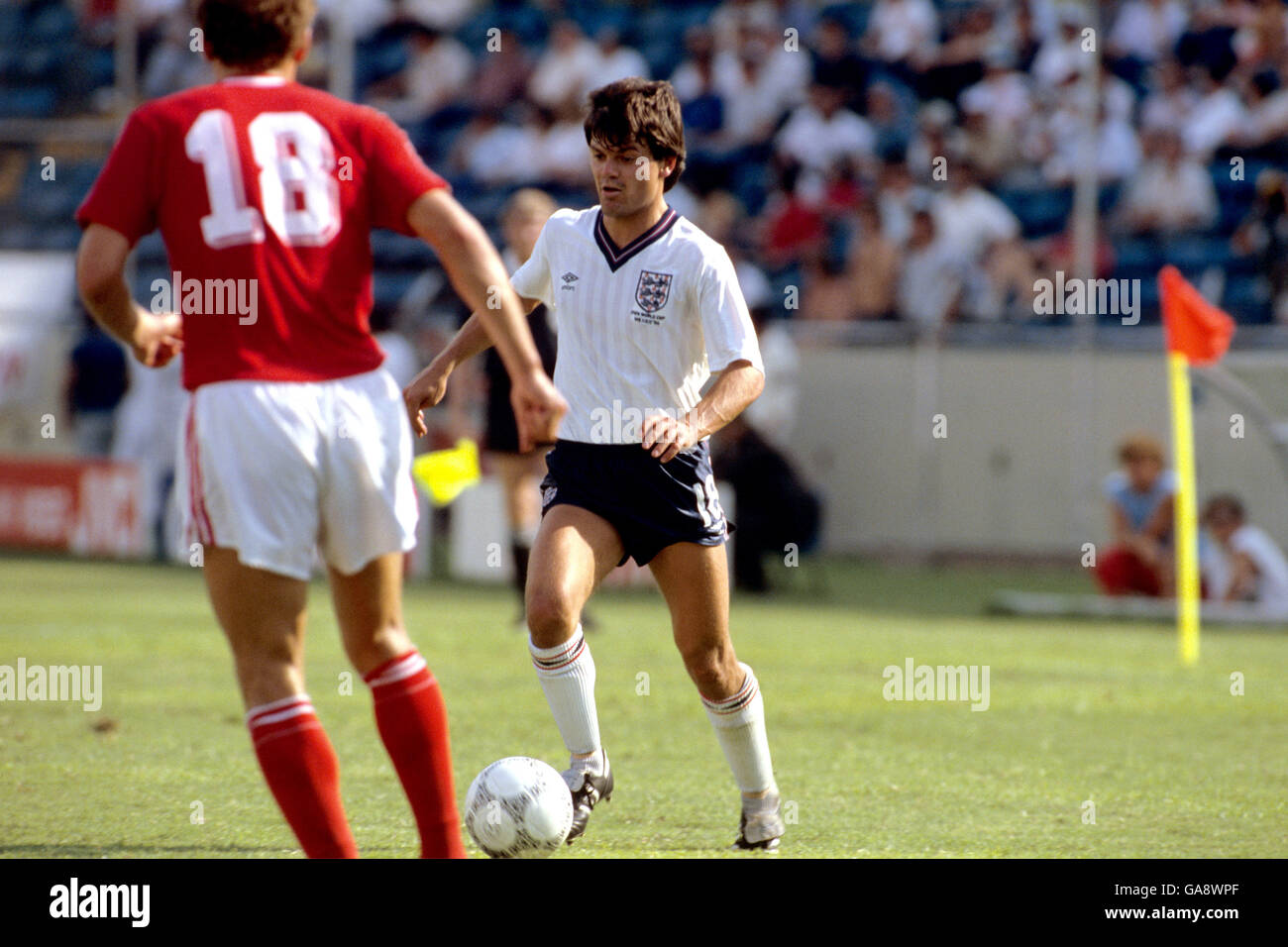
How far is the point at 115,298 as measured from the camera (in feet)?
13.4

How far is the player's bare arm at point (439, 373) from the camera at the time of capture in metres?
5.12

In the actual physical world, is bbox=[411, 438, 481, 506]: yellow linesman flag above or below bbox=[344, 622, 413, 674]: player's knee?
below

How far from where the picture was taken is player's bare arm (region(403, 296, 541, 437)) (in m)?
5.12

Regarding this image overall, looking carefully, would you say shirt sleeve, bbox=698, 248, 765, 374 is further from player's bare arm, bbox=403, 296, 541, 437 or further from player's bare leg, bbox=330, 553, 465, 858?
player's bare leg, bbox=330, 553, 465, 858

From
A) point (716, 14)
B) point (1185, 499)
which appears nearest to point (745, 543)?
point (1185, 499)

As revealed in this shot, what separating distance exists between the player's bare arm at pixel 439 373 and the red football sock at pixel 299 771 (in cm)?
119

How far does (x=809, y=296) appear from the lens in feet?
55.1

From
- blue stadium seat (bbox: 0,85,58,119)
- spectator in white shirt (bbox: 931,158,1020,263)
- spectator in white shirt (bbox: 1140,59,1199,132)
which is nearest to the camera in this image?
spectator in white shirt (bbox: 931,158,1020,263)

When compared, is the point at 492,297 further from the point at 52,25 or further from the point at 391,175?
the point at 52,25

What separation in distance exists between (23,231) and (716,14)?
7.29 meters

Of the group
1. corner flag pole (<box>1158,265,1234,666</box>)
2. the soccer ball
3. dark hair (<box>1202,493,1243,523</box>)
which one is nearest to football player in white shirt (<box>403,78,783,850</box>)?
the soccer ball

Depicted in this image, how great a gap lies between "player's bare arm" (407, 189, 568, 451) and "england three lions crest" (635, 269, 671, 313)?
116cm
